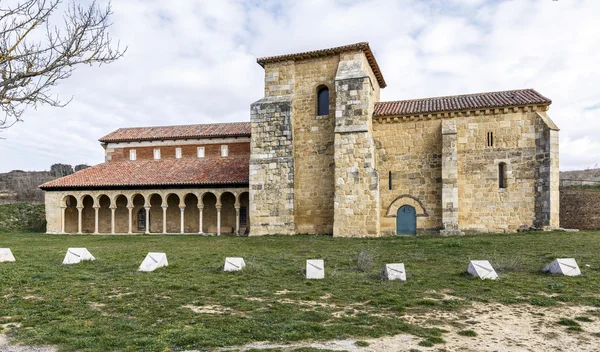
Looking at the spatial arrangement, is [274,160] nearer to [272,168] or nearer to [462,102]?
[272,168]

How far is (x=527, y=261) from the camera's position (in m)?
11.9

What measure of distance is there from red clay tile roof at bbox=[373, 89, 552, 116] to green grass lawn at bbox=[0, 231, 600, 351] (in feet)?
28.2

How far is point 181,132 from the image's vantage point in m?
30.1

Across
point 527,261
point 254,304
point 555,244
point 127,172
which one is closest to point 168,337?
point 254,304

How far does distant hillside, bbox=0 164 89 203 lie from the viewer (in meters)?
36.3

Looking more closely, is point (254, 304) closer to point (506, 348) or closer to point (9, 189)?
point (506, 348)

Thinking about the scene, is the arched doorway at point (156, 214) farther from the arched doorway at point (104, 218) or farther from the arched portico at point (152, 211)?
the arched doorway at point (104, 218)

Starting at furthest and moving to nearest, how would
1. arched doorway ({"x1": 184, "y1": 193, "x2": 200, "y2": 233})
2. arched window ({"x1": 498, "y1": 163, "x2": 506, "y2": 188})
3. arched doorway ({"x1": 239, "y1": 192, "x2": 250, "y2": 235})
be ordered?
arched doorway ({"x1": 184, "y1": 193, "x2": 200, "y2": 233})
arched doorway ({"x1": 239, "y1": 192, "x2": 250, "y2": 235})
arched window ({"x1": 498, "y1": 163, "x2": 506, "y2": 188})

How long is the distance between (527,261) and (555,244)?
3994 millimetres

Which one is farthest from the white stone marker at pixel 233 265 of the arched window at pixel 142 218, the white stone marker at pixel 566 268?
the arched window at pixel 142 218

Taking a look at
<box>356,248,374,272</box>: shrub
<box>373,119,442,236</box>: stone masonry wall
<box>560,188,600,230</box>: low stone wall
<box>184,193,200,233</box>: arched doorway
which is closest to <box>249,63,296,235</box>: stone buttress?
<box>373,119,442,236</box>: stone masonry wall

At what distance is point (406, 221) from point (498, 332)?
15.6 metres

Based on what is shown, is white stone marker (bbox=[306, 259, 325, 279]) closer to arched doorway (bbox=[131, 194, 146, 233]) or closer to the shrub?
the shrub

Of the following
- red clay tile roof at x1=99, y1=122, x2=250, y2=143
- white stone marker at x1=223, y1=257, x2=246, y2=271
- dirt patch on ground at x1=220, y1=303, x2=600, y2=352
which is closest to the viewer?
dirt patch on ground at x1=220, y1=303, x2=600, y2=352
